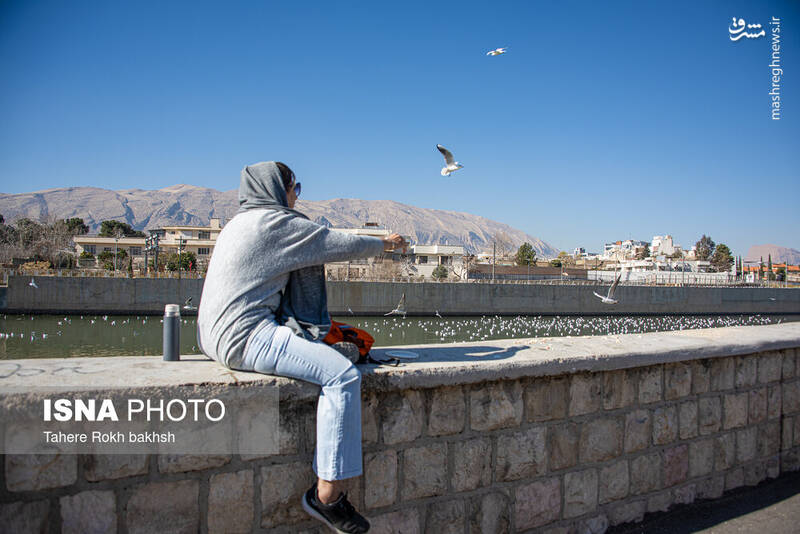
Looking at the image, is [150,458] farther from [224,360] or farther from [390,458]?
[390,458]

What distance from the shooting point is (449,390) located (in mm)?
2518

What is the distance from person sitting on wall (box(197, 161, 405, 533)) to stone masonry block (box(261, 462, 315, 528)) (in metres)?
0.08

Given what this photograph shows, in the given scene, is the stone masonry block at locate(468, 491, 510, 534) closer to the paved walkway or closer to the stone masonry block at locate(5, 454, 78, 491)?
the paved walkway

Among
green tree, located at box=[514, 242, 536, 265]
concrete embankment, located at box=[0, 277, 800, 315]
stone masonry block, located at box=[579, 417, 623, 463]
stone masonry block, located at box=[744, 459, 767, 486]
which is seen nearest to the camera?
stone masonry block, located at box=[579, 417, 623, 463]

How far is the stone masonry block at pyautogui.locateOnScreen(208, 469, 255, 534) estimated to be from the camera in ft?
6.61

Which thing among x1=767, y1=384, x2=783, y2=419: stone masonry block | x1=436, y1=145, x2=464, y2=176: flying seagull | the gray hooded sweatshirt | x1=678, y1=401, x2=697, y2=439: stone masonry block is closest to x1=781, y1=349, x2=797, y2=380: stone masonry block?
x1=767, y1=384, x2=783, y2=419: stone masonry block

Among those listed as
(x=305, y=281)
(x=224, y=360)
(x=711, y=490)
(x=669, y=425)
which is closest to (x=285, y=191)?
(x=305, y=281)

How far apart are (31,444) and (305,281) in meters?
1.16

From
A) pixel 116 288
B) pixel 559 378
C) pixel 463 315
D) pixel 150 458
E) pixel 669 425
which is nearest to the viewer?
pixel 150 458

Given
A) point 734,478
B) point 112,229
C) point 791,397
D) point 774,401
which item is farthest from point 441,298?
point 112,229

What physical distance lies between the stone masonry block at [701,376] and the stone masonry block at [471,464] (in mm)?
1687

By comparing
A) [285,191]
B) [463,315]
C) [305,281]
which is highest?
[285,191]

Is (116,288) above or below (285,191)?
below

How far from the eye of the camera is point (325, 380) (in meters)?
2.05
